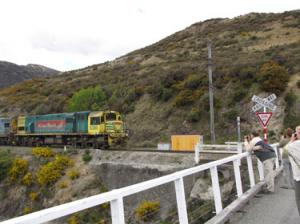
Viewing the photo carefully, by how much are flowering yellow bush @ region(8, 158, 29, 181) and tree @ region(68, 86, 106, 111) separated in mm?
19261

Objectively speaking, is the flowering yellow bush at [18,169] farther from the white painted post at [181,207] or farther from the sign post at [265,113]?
the white painted post at [181,207]

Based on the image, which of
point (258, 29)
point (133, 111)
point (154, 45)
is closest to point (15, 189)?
point (133, 111)

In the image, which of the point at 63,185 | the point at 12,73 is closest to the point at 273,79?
the point at 63,185

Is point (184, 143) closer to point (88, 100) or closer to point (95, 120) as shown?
point (95, 120)

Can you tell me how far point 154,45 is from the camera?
93.6 m

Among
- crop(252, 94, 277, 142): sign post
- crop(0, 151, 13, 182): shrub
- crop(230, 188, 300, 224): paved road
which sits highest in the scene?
crop(252, 94, 277, 142): sign post

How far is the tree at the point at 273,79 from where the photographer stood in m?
36.9

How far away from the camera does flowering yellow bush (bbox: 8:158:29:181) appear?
30453 mm

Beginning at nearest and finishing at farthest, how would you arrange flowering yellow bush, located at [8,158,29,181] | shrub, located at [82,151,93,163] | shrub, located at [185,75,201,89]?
shrub, located at [82,151,93,163]
flowering yellow bush, located at [8,158,29,181]
shrub, located at [185,75,201,89]

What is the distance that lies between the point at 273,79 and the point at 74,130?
18396mm

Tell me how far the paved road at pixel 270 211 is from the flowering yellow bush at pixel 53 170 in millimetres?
19988

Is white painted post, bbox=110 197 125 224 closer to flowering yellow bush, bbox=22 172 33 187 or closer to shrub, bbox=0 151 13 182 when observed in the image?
flowering yellow bush, bbox=22 172 33 187

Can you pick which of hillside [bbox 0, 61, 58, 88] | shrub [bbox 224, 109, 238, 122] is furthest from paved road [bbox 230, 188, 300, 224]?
hillside [bbox 0, 61, 58, 88]

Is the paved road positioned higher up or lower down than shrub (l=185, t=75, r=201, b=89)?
lower down
